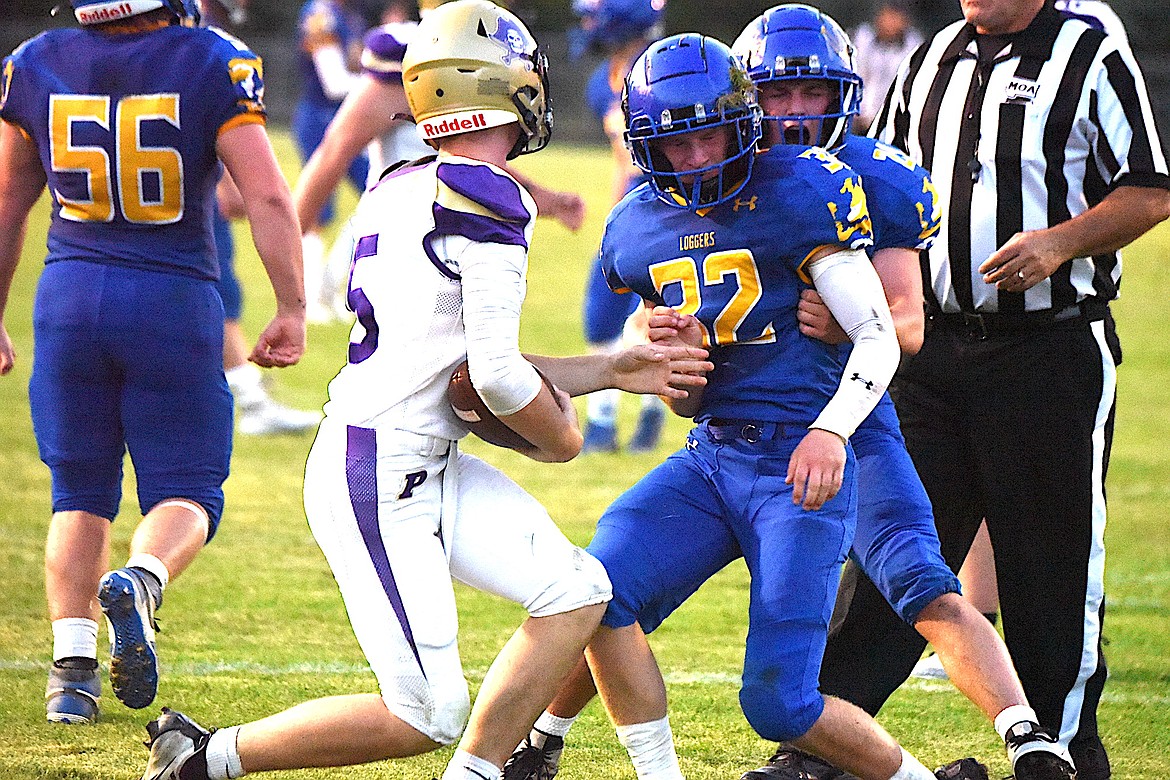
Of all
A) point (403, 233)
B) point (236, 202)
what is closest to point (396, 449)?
point (403, 233)

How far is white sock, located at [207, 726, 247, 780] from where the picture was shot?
318 cm

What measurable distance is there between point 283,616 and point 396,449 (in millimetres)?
2223

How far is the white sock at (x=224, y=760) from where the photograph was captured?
3.18 metres

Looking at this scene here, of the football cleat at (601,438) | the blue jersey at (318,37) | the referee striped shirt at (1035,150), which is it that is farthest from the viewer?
the blue jersey at (318,37)

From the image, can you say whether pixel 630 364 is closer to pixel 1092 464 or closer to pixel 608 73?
pixel 1092 464

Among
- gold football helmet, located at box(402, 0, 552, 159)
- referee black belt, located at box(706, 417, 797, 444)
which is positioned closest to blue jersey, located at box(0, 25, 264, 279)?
gold football helmet, located at box(402, 0, 552, 159)

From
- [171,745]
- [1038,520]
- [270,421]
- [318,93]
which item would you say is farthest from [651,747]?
[318,93]

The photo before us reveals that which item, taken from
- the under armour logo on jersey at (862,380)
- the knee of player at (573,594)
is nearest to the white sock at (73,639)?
the knee of player at (573,594)

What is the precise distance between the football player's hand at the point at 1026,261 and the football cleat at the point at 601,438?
14.0ft

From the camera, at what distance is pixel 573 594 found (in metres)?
3.12

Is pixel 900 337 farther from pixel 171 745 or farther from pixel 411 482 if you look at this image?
pixel 171 745

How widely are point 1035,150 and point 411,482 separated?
5.78 feet

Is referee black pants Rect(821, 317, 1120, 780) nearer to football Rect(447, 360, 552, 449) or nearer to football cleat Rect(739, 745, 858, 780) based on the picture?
football cleat Rect(739, 745, 858, 780)

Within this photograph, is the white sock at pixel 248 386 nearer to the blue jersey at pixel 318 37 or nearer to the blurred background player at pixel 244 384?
the blurred background player at pixel 244 384
